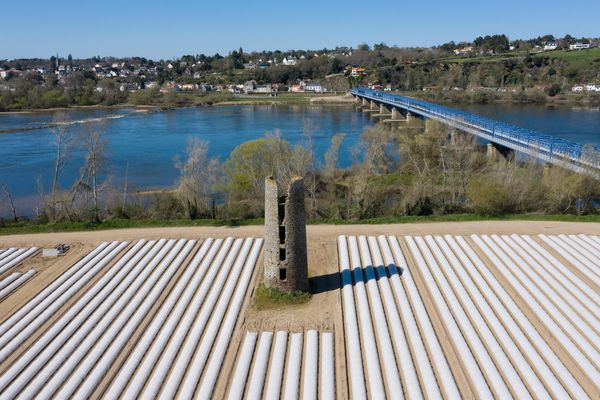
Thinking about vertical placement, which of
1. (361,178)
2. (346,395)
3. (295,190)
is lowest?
(346,395)

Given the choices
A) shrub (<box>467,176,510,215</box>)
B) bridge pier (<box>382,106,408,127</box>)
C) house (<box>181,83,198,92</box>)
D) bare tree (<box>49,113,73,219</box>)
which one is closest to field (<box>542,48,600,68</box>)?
bridge pier (<box>382,106,408,127</box>)

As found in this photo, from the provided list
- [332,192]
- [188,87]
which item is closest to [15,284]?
[332,192]

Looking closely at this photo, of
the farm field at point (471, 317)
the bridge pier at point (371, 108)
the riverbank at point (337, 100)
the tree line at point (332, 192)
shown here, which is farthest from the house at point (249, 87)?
the farm field at point (471, 317)

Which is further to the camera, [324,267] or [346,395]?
[324,267]

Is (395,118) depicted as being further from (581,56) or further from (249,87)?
(581,56)

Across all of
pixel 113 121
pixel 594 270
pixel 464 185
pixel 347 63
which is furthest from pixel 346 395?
pixel 347 63

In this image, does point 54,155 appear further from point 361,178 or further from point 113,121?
point 361,178

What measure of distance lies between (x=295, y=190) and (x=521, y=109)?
69.0 m

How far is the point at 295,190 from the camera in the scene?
45.4 feet

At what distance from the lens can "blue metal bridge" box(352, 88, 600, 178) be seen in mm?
26641

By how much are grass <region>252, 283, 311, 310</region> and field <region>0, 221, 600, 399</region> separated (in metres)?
0.13

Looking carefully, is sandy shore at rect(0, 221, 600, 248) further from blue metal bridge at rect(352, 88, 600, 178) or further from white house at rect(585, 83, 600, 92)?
white house at rect(585, 83, 600, 92)

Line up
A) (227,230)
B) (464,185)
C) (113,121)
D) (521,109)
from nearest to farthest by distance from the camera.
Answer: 1. (227,230)
2. (464,185)
3. (113,121)
4. (521,109)

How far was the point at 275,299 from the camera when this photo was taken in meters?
14.4
